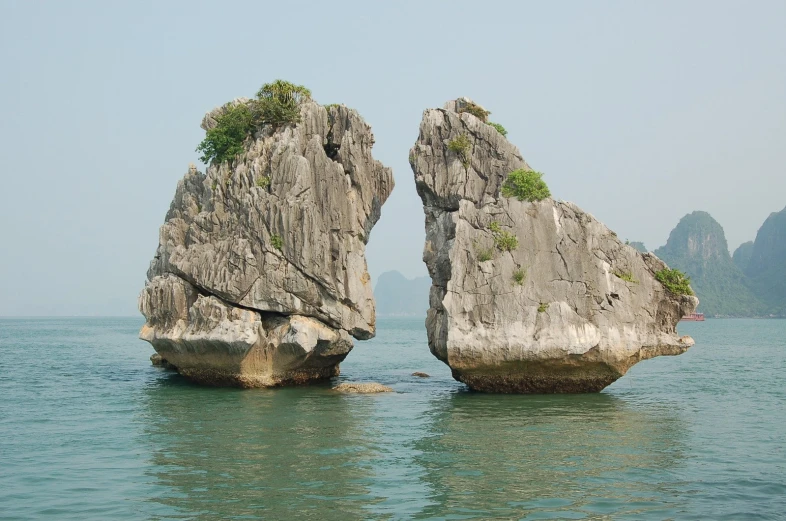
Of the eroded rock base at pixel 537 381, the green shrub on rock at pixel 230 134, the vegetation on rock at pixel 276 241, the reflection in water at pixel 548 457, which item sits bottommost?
the reflection in water at pixel 548 457

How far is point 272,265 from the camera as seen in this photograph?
31406mm

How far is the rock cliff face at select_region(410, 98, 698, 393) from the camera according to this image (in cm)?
2817

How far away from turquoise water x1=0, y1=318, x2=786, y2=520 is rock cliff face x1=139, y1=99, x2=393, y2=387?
73.6 inches

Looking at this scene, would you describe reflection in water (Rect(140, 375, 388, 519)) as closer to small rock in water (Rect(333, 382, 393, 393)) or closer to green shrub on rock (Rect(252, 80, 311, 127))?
small rock in water (Rect(333, 382, 393, 393))

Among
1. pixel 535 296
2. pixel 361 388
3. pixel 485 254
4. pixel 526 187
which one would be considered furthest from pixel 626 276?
pixel 361 388

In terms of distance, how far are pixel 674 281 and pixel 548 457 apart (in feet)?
44.7

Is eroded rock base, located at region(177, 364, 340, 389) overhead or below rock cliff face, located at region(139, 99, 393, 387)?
below

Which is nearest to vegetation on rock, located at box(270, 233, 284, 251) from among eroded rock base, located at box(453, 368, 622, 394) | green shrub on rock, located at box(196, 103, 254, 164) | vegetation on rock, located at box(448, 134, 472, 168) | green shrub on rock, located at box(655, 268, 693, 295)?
green shrub on rock, located at box(196, 103, 254, 164)

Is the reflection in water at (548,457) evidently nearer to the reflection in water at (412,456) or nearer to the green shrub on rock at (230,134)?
the reflection in water at (412,456)

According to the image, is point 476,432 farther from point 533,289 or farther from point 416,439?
point 533,289

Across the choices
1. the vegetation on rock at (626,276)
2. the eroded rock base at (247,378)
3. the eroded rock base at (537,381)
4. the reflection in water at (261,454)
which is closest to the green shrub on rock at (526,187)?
the vegetation on rock at (626,276)

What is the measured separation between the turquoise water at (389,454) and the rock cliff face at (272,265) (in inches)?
73.6

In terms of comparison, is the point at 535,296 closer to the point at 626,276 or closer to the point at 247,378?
the point at 626,276

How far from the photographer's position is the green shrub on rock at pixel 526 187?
30062 mm
